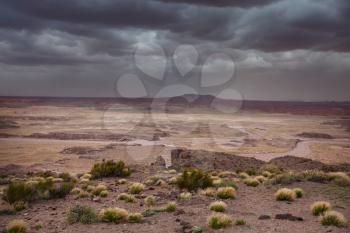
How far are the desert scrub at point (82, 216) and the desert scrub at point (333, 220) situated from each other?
27.0ft

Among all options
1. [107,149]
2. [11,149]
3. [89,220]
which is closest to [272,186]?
[89,220]

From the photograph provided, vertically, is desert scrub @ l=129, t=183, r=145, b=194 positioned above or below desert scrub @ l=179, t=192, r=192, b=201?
below

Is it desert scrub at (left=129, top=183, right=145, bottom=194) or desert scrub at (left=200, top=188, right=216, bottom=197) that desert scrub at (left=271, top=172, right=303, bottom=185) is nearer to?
desert scrub at (left=200, top=188, right=216, bottom=197)

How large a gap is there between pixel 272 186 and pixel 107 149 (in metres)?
53.5

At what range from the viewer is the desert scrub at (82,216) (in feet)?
43.9

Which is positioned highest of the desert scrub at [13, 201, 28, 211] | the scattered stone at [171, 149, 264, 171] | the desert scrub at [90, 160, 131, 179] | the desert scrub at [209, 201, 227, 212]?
the desert scrub at [209, 201, 227, 212]

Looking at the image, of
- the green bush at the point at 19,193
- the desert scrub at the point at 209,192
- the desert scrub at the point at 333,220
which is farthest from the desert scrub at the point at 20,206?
the desert scrub at the point at 333,220

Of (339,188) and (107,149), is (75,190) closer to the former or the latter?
(339,188)

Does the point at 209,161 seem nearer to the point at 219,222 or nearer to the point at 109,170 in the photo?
the point at 109,170

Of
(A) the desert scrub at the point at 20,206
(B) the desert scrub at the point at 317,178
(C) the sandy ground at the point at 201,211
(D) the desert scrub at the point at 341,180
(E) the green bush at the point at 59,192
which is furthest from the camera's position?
(B) the desert scrub at the point at 317,178

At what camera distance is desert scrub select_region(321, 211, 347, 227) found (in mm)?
11758

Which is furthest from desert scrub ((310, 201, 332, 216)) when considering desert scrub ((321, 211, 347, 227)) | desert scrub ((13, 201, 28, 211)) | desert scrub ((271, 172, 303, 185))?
desert scrub ((13, 201, 28, 211))

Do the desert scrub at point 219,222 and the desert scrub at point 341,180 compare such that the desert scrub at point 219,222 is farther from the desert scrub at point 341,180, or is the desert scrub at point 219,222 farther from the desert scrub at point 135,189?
the desert scrub at point 341,180

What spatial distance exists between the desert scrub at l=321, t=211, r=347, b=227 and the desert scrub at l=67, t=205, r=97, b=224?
8221 mm
